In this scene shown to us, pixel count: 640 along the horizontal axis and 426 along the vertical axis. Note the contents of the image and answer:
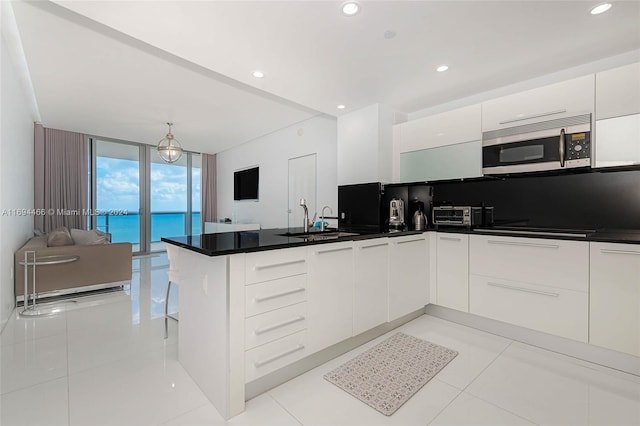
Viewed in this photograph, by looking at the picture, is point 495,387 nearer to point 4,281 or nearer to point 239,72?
point 239,72

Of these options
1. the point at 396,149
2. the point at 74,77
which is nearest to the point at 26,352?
the point at 74,77

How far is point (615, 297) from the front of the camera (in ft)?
6.22

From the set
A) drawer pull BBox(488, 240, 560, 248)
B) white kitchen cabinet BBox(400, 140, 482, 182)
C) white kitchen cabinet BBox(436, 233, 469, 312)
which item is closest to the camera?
drawer pull BBox(488, 240, 560, 248)

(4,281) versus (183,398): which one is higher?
(4,281)

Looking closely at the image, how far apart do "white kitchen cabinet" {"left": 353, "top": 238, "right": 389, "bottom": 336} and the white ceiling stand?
1.59 meters

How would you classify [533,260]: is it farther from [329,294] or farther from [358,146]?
[358,146]

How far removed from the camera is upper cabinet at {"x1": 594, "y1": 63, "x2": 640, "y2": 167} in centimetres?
199

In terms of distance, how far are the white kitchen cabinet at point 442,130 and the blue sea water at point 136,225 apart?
16.8 feet

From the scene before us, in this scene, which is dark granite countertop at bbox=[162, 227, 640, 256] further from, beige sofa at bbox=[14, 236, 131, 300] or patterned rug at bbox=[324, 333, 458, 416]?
beige sofa at bbox=[14, 236, 131, 300]

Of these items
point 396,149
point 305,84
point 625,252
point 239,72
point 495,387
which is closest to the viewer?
point 495,387

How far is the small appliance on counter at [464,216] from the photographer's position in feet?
9.39

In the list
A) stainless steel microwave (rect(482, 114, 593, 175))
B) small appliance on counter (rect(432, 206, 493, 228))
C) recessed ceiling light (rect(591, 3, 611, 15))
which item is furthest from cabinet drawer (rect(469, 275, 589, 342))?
recessed ceiling light (rect(591, 3, 611, 15))

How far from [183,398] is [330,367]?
3.08ft

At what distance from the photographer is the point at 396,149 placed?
3.42 meters
